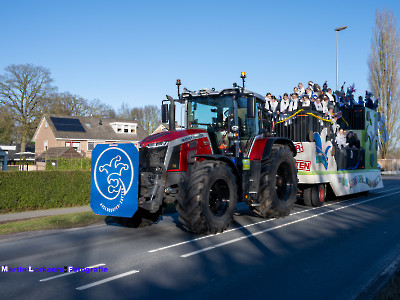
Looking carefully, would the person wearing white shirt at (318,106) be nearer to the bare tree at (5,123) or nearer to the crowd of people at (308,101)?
the crowd of people at (308,101)

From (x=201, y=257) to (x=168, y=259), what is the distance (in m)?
0.56

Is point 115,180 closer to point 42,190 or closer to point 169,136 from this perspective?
point 169,136

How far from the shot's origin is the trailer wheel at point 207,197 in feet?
25.2

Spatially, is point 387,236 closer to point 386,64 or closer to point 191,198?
point 191,198

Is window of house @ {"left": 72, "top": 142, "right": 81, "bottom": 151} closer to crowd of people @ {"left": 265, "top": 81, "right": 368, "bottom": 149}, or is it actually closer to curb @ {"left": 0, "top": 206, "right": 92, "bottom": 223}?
curb @ {"left": 0, "top": 206, "right": 92, "bottom": 223}

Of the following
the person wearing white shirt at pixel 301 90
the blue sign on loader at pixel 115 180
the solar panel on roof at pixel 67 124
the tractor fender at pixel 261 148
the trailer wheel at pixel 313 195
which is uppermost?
the solar panel on roof at pixel 67 124

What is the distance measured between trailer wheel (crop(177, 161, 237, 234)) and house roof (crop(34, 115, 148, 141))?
42.2 metres

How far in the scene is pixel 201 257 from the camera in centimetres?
656

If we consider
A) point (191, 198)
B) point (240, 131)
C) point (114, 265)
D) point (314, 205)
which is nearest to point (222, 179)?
point (191, 198)

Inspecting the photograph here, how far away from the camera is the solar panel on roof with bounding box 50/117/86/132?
1927 inches

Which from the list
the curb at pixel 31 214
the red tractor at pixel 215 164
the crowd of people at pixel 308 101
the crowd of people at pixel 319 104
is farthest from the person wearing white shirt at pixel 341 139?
the curb at pixel 31 214

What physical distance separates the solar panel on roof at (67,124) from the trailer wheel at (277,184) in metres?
42.4

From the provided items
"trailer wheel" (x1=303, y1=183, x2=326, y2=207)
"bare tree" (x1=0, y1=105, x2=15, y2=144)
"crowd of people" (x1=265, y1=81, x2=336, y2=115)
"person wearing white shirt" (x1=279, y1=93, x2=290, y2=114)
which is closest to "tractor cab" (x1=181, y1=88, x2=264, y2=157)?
"crowd of people" (x1=265, y1=81, x2=336, y2=115)

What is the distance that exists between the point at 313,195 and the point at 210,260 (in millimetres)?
7352
